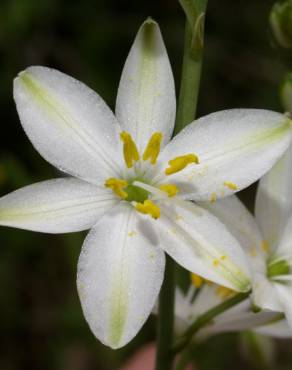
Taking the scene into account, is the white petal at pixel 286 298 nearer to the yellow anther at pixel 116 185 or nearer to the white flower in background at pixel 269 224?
the white flower in background at pixel 269 224

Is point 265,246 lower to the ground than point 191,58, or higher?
lower

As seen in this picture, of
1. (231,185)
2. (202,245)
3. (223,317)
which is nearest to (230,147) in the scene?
(231,185)

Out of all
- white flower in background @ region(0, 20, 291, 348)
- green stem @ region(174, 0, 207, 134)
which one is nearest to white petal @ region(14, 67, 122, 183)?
white flower in background @ region(0, 20, 291, 348)

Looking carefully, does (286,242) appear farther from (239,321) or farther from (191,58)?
(191,58)

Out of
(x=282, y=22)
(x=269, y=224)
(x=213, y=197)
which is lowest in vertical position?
(x=269, y=224)

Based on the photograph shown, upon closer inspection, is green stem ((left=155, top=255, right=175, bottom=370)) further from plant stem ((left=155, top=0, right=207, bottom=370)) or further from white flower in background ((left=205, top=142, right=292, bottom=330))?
white flower in background ((left=205, top=142, right=292, bottom=330))

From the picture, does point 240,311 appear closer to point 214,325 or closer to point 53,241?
point 214,325

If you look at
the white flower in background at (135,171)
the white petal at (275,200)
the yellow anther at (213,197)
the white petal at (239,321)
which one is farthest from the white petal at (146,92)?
the white petal at (239,321)
